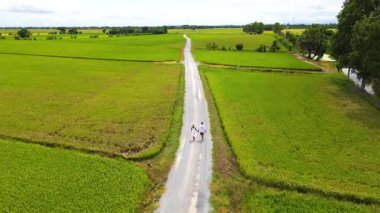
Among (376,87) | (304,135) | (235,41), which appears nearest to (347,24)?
(376,87)

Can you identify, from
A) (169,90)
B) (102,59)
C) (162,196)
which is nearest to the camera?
(162,196)

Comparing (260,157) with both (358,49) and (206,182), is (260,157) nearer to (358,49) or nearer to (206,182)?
(206,182)

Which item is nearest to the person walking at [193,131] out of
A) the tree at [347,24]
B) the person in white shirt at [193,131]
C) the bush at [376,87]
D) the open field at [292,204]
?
the person in white shirt at [193,131]

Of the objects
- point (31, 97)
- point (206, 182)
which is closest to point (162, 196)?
point (206, 182)

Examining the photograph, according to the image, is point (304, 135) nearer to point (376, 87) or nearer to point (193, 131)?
point (193, 131)

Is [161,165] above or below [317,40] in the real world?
below

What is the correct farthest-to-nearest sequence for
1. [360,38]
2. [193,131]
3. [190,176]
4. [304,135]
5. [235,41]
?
[235,41]
[360,38]
[193,131]
[304,135]
[190,176]

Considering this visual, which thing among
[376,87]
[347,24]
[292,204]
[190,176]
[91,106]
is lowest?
[292,204]

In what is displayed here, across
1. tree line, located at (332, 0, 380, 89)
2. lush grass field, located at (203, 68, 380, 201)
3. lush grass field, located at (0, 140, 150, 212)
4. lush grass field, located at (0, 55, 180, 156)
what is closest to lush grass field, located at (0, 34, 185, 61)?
Answer: lush grass field, located at (0, 55, 180, 156)
